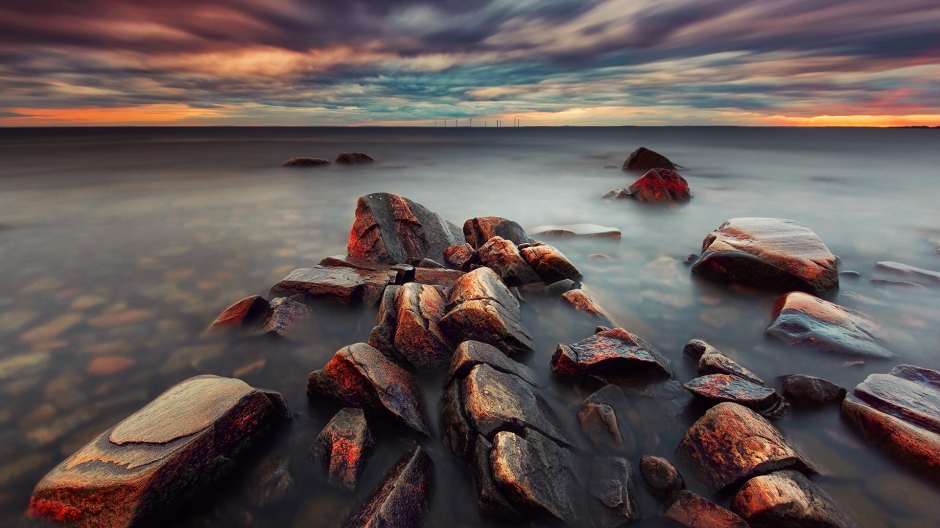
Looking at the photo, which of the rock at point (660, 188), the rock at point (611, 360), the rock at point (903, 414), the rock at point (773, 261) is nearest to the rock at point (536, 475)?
the rock at point (611, 360)

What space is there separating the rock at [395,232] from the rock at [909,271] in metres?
8.11

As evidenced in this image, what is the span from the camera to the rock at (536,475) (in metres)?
2.91

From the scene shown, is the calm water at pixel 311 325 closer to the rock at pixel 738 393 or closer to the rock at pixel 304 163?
the rock at pixel 738 393

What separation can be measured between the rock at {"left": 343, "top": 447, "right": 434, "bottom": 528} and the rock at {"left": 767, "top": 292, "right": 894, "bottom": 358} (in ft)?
15.5

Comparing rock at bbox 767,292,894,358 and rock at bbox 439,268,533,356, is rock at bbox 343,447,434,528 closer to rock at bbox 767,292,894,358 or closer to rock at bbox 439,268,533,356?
rock at bbox 439,268,533,356

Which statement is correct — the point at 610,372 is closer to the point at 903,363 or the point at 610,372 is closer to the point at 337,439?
the point at 337,439

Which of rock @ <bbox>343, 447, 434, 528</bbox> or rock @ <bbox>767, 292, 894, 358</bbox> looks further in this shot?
rock @ <bbox>767, 292, 894, 358</bbox>

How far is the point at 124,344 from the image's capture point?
17.2 feet

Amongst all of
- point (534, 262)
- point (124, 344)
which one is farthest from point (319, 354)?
point (534, 262)

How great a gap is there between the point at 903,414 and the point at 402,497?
4245 millimetres

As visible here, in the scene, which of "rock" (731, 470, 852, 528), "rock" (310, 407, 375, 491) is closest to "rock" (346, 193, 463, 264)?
"rock" (310, 407, 375, 491)

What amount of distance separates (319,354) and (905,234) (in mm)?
14373

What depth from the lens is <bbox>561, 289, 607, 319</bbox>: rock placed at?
6043 mm

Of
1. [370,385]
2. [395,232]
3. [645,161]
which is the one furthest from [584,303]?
[645,161]
